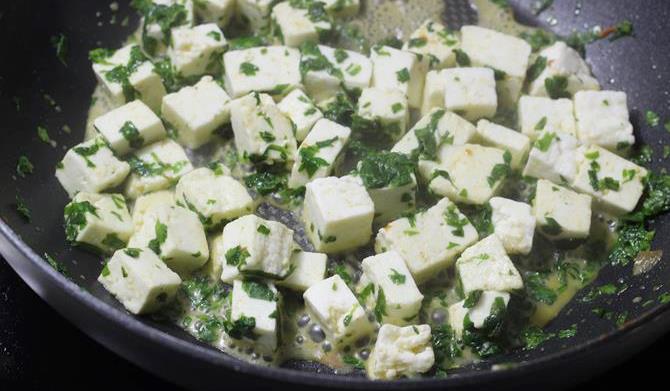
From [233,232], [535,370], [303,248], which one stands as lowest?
[303,248]

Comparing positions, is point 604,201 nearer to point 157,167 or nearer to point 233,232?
point 233,232

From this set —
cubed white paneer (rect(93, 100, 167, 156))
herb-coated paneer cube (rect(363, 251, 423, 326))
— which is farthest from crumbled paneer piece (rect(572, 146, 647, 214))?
cubed white paneer (rect(93, 100, 167, 156))

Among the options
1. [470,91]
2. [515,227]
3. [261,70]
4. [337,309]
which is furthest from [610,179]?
[261,70]

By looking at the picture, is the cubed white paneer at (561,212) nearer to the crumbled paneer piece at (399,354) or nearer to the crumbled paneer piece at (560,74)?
the crumbled paneer piece at (560,74)

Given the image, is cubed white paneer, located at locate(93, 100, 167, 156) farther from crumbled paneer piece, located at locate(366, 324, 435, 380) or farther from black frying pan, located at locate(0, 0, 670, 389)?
crumbled paneer piece, located at locate(366, 324, 435, 380)

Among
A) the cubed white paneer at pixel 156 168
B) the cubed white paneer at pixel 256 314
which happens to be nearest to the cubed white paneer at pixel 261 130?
the cubed white paneer at pixel 156 168

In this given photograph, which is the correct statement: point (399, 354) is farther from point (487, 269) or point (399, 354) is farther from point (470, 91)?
point (470, 91)

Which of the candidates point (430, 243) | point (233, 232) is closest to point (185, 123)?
point (233, 232)
